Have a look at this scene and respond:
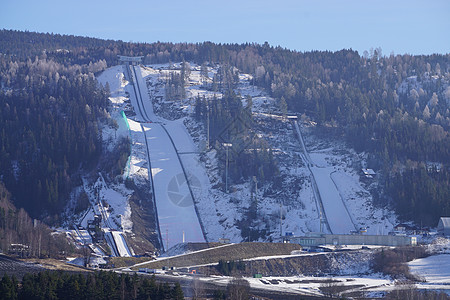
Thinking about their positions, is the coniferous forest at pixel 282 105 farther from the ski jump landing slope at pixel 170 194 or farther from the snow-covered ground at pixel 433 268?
the snow-covered ground at pixel 433 268

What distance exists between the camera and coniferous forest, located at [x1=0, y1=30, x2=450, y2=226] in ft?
374

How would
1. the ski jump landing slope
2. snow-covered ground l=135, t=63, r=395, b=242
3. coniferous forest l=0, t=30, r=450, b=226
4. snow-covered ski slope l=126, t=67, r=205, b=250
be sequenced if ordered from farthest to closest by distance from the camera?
coniferous forest l=0, t=30, r=450, b=226 < snow-covered ground l=135, t=63, r=395, b=242 < snow-covered ski slope l=126, t=67, r=205, b=250 < the ski jump landing slope

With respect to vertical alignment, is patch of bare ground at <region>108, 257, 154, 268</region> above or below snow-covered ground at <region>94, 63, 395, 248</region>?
below

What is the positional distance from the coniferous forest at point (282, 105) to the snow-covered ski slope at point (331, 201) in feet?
17.2

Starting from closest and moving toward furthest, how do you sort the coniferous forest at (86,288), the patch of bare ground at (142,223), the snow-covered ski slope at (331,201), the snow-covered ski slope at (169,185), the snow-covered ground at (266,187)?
the coniferous forest at (86,288), the patch of bare ground at (142,223), the snow-covered ski slope at (169,185), the snow-covered ski slope at (331,201), the snow-covered ground at (266,187)

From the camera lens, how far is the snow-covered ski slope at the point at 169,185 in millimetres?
107312

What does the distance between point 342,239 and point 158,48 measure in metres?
99.0

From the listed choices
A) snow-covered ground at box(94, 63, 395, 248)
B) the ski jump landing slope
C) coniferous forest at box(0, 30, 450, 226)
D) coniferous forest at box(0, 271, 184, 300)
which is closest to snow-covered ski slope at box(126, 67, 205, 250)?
the ski jump landing slope

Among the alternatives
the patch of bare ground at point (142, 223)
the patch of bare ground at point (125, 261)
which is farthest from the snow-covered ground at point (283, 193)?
the patch of bare ground at point (125, 261)

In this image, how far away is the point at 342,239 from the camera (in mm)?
100500

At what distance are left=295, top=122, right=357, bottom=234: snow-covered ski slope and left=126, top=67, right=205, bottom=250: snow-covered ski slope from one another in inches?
634

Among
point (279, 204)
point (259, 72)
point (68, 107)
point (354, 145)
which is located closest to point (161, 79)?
point (259, 72)

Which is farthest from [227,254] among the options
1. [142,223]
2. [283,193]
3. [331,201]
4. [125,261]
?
[331,201]

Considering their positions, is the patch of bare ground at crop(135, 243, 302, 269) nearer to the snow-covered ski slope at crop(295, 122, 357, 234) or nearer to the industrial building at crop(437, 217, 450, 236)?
the snow-covered ski slope at crop(295, 122, 357, 234)
